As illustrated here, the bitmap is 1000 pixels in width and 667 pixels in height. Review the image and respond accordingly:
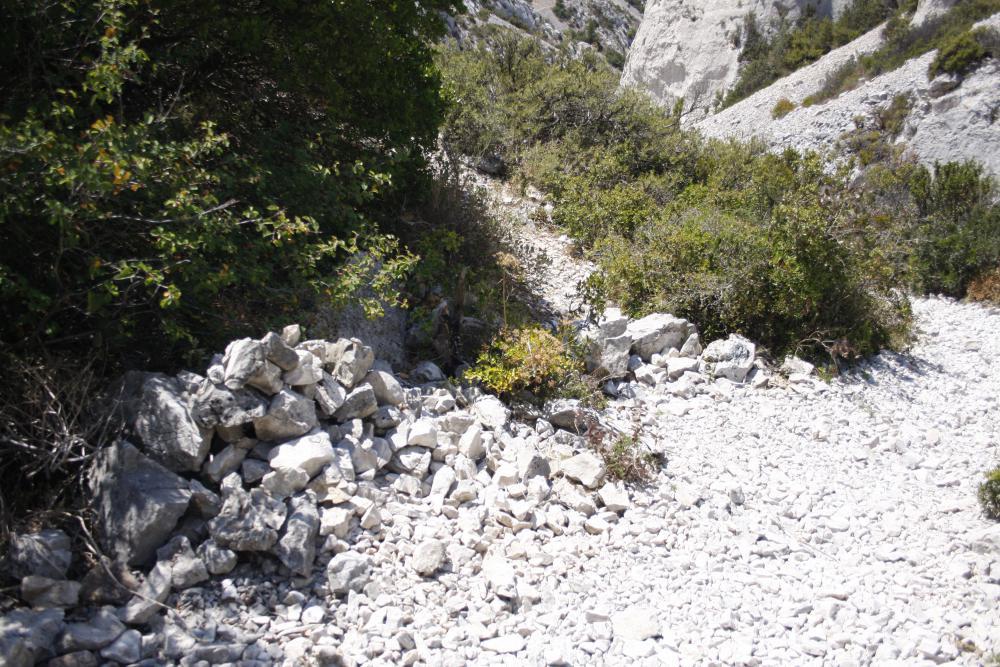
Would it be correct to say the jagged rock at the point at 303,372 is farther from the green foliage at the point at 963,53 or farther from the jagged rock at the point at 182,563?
the green foliage at the point at 963,53

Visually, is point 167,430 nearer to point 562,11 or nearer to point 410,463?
point 410,463

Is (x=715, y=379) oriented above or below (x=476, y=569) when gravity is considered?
above

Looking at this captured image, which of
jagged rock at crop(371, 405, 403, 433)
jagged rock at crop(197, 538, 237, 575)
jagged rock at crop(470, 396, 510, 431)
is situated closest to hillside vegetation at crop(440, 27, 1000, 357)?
jagged rock at crop(470, 396, 510, 431)

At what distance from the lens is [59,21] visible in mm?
3537

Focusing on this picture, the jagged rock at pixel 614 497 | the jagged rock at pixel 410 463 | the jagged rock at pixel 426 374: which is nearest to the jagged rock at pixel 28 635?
the jagged rock at pixel 410 463

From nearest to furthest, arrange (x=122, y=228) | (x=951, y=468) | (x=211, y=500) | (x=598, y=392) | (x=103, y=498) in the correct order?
(x=103, y=498) < (x=211, y=500) < (x=122, y=228) < (x=951, y=468) < (x=598, y=392)

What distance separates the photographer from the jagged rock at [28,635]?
235 centimetres

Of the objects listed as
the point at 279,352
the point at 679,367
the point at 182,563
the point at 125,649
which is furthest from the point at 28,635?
the point at 679,367

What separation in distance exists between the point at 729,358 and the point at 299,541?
458cm

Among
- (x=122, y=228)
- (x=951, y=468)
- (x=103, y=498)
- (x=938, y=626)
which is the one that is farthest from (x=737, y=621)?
(x=122, y=228)

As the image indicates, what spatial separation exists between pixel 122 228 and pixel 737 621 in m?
4.02

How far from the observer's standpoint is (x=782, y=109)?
2180cm

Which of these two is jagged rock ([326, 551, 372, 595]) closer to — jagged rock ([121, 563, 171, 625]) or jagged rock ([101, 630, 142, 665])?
jagged rock ([121, 563, 171, 625])

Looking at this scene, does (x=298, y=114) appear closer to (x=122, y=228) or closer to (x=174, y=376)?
(x=122, y=228)
